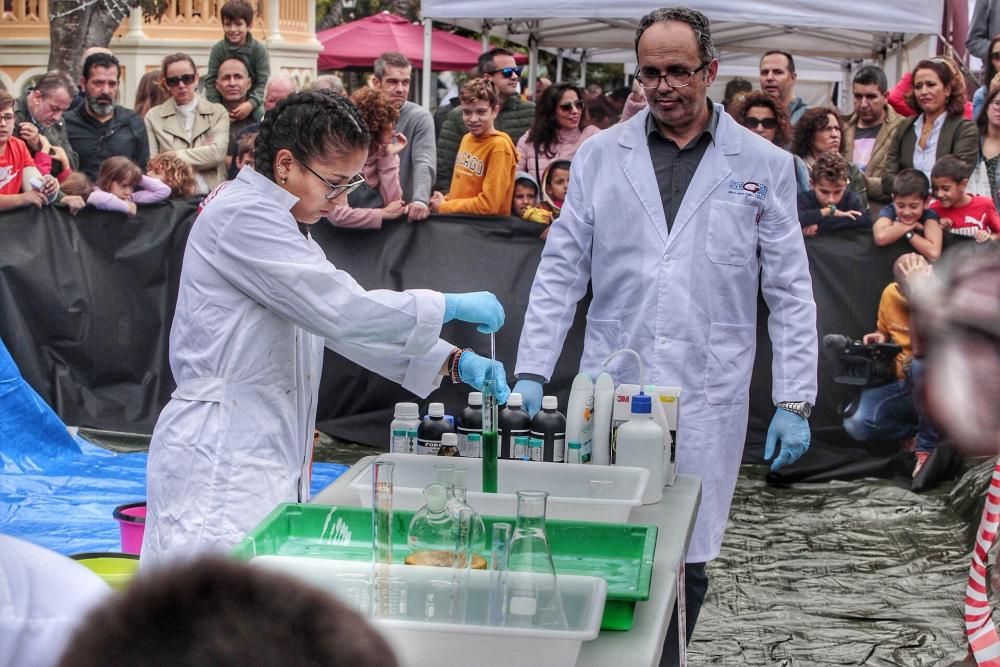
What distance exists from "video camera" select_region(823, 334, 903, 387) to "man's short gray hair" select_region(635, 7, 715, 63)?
345 cm

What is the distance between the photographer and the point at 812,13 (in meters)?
8.72

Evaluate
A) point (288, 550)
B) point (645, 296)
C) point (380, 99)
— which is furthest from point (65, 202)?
point (288, 550)

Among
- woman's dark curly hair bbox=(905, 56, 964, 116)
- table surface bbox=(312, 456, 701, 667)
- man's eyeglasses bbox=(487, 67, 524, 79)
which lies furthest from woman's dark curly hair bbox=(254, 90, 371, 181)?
man's eyeglasses bbox=(487, 67, 524, 79)

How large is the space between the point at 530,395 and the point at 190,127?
198 inches

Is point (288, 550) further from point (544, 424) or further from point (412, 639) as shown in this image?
point (544, 424)

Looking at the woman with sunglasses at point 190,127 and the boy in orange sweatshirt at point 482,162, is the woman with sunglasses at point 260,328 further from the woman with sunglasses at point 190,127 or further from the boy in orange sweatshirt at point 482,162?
the woman with sunglasses at point 190,127

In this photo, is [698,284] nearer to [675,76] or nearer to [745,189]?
[745,189]

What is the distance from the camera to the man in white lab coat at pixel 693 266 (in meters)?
4.35

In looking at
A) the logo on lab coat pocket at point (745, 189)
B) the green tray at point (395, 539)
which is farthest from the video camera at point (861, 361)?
the green tray at point (395, 539)

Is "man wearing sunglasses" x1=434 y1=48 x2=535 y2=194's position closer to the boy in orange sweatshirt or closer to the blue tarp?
the boy in orange sweatshirt

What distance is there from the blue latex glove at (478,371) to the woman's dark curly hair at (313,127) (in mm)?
626

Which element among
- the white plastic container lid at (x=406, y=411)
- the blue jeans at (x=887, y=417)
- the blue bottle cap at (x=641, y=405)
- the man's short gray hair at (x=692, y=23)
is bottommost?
the blue jeans at (x=887, y=417)

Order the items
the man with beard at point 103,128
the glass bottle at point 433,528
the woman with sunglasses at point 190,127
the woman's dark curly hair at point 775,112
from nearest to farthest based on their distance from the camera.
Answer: the glass bottle at point 433,528 → the woman's dark curly hair at point 775,112 → the woman with sunglasses at point 190,127 → the man with beard at point 103,128

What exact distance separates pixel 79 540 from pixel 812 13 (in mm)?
5502
